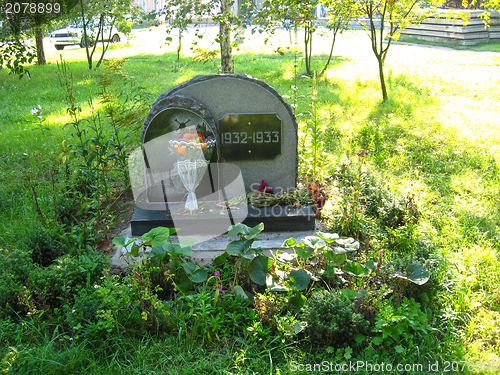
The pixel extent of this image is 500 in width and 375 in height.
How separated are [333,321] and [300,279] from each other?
1.39 feet

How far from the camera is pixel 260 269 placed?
3.00 m

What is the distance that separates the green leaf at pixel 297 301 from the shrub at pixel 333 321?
0.24 feet

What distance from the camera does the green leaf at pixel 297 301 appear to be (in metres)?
2.82

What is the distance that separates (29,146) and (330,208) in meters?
4.78

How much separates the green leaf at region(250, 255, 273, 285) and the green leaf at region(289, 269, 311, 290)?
0.60ft

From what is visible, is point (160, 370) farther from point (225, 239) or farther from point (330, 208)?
point (330, 208)

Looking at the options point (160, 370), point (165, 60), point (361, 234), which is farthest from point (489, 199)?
point (165, 60)

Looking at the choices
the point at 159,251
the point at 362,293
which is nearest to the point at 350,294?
the point at 362,293

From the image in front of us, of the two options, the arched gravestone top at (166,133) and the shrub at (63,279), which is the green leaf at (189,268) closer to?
the shrub at (63,279)

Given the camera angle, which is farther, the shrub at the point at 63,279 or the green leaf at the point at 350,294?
the shrub at the point at 63,279

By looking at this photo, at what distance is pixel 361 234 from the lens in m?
3.86

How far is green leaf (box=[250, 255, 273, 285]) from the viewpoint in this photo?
295cm

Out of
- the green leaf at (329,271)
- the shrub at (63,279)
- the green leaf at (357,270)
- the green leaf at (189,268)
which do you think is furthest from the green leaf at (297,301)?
the shrub at (63,279)

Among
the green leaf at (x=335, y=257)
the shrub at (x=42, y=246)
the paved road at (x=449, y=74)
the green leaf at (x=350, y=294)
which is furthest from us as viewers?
the paved road at (x=449, y=74)
